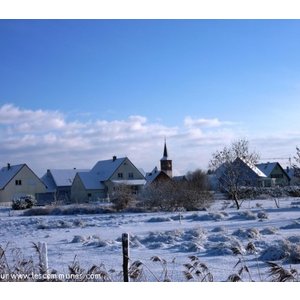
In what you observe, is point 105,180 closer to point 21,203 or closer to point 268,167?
point 21,203

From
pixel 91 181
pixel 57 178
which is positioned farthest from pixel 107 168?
pixel 57 178

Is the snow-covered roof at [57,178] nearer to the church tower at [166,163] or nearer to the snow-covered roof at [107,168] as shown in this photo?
the snow-covered roof at [107,168]

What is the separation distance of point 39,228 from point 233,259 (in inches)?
555

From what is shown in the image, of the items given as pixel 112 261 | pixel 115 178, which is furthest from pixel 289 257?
pixel 115 178

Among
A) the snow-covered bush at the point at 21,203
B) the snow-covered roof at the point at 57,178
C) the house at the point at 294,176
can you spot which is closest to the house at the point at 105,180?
the snow-covered roof at the point at 57,178

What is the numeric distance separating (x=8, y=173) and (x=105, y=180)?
41.3 feet

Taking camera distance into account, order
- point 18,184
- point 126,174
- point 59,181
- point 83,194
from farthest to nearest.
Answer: point 59,181 → point 126,174 → point 83,194 → point 18,184

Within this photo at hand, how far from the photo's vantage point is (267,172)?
80.4 meters

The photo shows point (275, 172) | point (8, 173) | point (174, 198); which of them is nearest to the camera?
point (174, 198)

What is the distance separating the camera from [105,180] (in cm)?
6244

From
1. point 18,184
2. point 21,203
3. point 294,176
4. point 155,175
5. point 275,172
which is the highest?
point 155,175

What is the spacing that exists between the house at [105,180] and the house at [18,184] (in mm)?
5152

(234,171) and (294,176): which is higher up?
(234,171)
